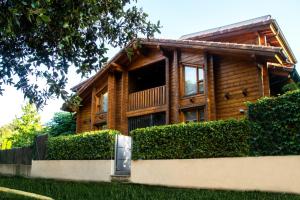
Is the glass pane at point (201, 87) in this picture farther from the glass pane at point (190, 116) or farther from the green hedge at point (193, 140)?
the green hedge at point (193, 140)

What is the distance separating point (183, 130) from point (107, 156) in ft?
13.7

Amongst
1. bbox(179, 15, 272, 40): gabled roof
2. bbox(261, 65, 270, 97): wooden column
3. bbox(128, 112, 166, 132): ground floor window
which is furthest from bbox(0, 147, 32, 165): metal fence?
bbox(261, 65, 270, 97): wooden column

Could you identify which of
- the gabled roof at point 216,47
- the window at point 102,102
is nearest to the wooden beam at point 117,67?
the gabled roof at point 216,47

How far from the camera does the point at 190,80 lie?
18688 mm

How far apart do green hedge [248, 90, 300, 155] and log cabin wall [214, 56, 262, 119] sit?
182 inches

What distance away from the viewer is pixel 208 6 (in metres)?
14.9

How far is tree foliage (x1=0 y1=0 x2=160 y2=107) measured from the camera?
774 cm

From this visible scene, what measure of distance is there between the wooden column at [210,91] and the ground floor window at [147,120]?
360cm

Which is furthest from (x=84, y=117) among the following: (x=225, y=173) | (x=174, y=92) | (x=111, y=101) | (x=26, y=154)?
(x=225, y=173)

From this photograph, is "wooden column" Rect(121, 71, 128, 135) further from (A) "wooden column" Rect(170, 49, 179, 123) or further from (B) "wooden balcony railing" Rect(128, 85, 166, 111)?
(A) "wooden column" Rect(170, 49, 179, 123)

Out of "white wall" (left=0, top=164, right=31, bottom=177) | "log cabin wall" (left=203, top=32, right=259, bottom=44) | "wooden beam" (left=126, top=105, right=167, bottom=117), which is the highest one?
"log cabin wall" (left=203, top=32, right=259, bottom=44)

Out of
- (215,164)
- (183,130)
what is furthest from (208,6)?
(215,164)

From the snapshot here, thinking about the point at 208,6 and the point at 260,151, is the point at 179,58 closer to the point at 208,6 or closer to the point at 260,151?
the point at 208,6

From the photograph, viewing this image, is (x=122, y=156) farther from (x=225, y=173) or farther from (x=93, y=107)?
(x=93, y=107)
